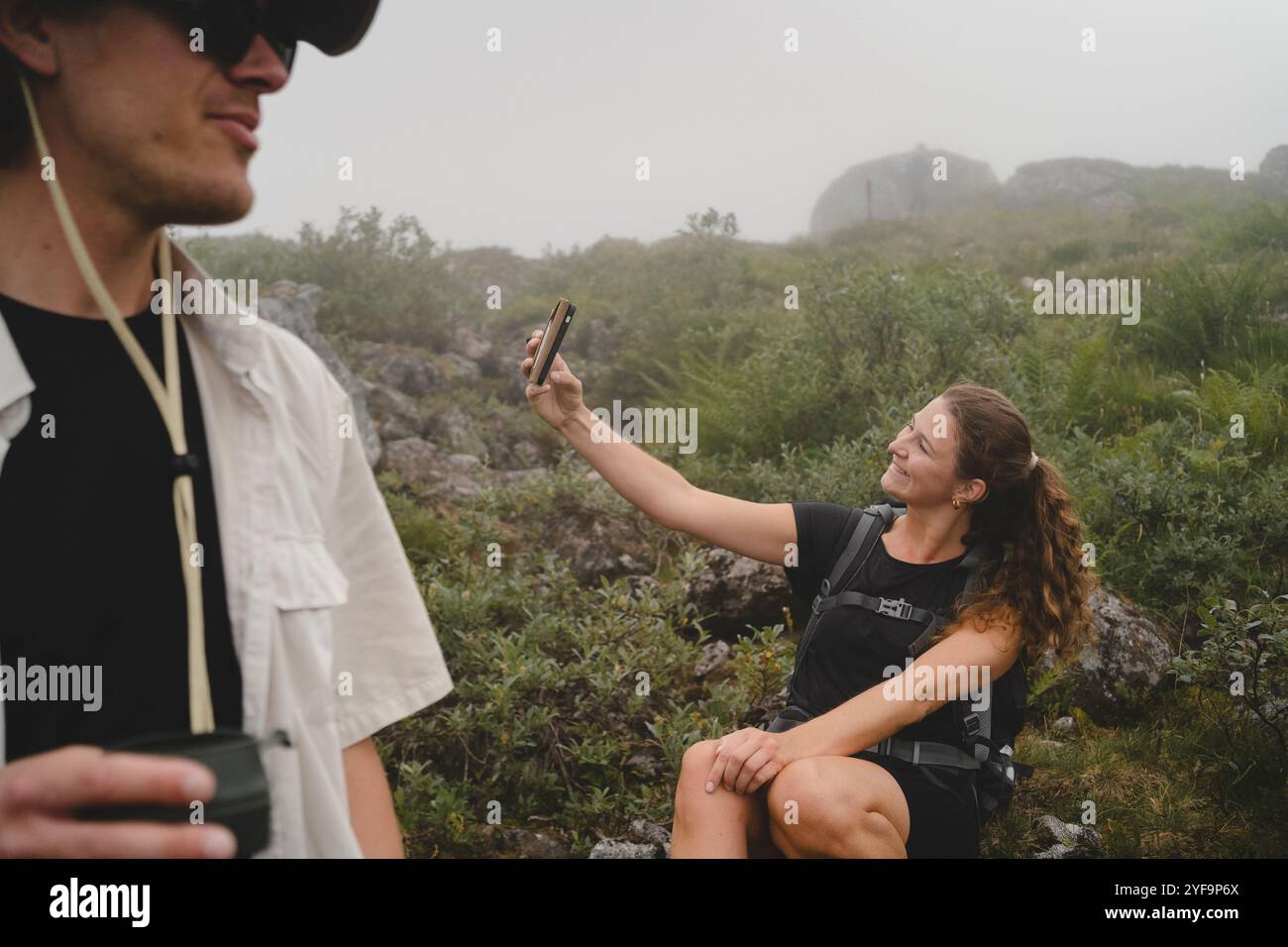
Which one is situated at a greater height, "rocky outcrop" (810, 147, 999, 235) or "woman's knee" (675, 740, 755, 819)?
"rocky outcrop" (810, 147, 999, 235)

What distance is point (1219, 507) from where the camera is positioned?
5715mm

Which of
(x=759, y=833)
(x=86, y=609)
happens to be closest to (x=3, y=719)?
(x=86, y=609)

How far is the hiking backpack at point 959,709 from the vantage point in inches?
131

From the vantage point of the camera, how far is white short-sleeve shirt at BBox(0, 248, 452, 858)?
4.89 feet

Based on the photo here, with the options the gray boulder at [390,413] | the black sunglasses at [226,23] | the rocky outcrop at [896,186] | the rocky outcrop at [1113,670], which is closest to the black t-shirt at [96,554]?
the black sunglasses at [226,23]

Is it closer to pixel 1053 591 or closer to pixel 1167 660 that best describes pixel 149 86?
pixel 1053 591

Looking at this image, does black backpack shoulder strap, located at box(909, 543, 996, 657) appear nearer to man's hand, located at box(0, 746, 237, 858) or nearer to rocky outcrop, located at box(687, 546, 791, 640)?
rocky outcrop, located at box(687, 546, 791, 640)

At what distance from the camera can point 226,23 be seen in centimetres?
142

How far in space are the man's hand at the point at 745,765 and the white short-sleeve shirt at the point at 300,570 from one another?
1584 mm

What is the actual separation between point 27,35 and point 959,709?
3.10 metres

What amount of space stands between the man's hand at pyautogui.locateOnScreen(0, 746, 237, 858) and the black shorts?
8.90ft

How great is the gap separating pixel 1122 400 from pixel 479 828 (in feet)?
18.9

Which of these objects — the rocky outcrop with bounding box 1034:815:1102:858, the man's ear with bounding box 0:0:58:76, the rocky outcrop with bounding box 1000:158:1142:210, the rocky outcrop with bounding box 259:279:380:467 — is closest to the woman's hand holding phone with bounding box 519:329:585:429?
the man's ear with bounding box 0:0:58:76

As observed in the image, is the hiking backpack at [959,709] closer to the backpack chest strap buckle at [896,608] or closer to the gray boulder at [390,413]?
the backpack chest strap buckle at [896,608]
